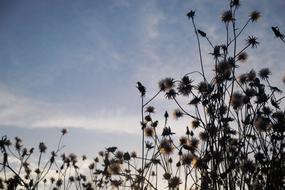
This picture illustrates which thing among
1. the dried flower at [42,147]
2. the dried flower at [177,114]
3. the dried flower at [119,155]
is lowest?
the dried flower at [119,155]

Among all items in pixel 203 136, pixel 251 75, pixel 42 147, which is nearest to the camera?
pixel 203 136

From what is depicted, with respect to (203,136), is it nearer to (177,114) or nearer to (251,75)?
(177,114)

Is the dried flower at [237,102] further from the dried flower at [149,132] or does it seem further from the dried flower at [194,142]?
the dried flower at [149,132]

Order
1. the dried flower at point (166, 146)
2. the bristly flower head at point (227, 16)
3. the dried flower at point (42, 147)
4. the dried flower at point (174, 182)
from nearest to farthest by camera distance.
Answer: the dried flower at point (174, 182) → the dried flower at point (166, 146) → the bristly flower head at point (227, 16) → the dried flower at point (42, 147)

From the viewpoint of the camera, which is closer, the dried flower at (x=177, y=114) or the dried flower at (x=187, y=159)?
the dried flower at (x=187, y=159)

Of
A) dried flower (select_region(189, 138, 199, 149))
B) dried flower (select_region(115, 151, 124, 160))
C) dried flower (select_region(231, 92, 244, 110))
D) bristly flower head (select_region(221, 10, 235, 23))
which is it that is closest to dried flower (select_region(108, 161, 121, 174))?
dried flower (select_region(115, 151, 124, 160))

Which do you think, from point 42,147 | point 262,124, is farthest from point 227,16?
point 42,147

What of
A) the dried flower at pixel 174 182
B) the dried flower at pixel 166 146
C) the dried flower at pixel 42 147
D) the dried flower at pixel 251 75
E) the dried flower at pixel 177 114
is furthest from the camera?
the dried flower at pixel 42 147

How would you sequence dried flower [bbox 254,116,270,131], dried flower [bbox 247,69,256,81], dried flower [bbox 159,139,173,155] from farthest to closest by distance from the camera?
dried flower [bbox 247,69,256,81], dried flower [bbox 159,139,173,155], dried flower [bbox 254,116,270,131]

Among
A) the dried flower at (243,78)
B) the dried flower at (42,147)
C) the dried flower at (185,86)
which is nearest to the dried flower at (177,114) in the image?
the dried flower at (185,86)

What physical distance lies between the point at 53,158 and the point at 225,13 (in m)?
4.39

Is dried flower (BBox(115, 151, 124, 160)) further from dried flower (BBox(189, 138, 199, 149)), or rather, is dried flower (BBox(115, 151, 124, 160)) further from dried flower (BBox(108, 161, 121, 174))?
dried flower (BBox(189, 138, 199, 149))

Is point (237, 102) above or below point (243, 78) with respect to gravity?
below

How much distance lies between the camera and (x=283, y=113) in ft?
15.1
